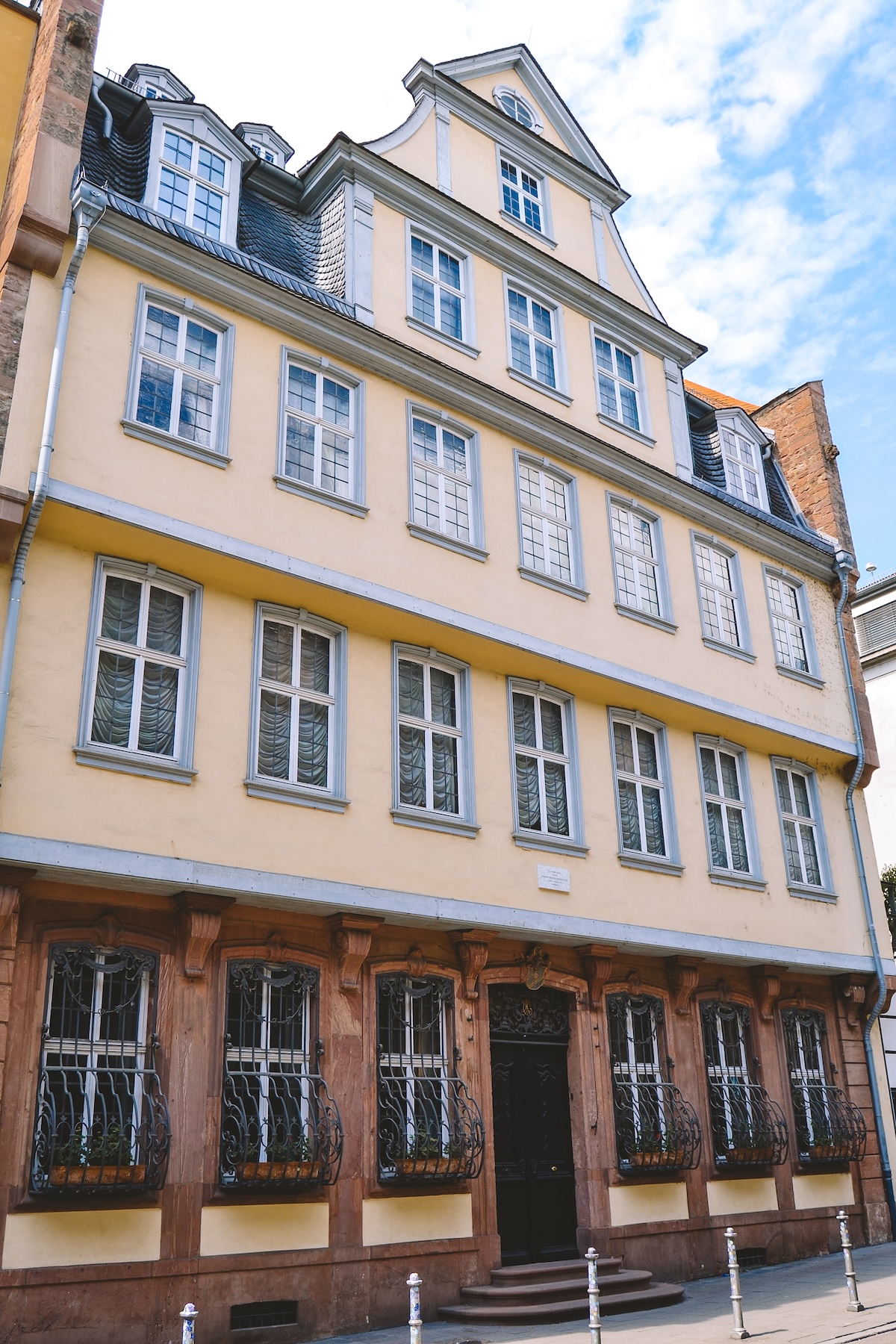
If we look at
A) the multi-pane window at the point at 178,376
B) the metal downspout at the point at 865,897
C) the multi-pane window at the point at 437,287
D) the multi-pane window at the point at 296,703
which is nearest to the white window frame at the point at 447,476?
the multi-pane window at the point at 437,287

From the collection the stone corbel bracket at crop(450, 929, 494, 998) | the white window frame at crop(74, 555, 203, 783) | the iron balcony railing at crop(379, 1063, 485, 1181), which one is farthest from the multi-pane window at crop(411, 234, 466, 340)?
the iron balcony railing at crop(379, 1063, 485, 1181)

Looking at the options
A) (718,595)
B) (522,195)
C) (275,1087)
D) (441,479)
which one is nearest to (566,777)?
(441,479)

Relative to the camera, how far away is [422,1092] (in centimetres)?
1304

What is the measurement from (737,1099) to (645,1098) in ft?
6.68

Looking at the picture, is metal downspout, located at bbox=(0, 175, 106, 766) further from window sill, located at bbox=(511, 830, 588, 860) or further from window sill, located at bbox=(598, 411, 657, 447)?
window sill, located at bbox=(598, 411, 657, 447)

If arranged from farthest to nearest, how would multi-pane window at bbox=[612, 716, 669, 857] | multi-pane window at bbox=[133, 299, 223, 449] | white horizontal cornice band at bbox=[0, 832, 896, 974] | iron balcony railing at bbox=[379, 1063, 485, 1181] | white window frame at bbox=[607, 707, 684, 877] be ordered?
1. multi-pane window at bbox=[612, 716, 669, 857]
2. white window frame at bbox=[607, 707, 684, 877]
3. multi-pane window at bbox=[133, 299, 223, 449]
4. iron balcony railing at bbox=[379, 1063, 485, 1181]
5. white horizontal cornice band at bbox=[0, 832, 896, 974]

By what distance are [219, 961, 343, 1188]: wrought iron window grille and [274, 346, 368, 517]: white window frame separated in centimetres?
508

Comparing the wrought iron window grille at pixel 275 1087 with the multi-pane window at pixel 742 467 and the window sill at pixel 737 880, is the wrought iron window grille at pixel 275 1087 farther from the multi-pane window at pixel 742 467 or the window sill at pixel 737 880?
the multi-pane window at pixel 742 467

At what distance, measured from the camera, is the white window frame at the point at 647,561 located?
17.1 m

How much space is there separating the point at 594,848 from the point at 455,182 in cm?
953

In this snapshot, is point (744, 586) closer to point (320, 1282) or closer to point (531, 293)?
point (531, 293)

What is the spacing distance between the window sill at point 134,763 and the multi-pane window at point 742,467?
1230 cm

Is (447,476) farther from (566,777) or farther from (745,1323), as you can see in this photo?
(745,1323)

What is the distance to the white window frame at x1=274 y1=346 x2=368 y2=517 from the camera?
13.5m
